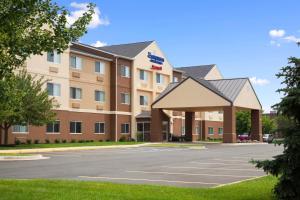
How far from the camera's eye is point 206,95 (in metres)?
53.8

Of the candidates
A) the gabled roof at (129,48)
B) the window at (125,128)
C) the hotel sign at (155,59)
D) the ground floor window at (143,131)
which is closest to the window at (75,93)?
the window at (125,128)

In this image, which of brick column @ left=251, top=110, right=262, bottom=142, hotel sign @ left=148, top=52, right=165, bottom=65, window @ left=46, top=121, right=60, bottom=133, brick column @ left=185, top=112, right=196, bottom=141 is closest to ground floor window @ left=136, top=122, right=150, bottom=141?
brick column @ left=185, top=112, right=196, bottom=141

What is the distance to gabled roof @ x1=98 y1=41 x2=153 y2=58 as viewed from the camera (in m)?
59.3

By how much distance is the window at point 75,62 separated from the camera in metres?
49.5

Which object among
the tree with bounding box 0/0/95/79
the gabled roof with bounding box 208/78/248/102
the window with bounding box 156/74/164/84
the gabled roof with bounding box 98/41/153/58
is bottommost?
the tree with bounding box 0/0/95/79

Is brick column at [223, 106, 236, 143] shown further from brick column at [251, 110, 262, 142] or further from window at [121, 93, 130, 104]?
window at [121, 93, 130, 104]

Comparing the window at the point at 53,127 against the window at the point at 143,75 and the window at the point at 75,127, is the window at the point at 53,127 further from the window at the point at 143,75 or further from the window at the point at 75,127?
the window at the point at 143,75

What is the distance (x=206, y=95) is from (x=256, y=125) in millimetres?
11745

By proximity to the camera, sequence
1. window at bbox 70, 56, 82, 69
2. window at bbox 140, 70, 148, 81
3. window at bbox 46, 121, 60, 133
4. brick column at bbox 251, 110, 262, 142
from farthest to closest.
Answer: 1. brick column at bbox 251, 110, 262, 142
2. window at bbox 140, 70, 148, 81
3. window at bbox 70, 56, 82, 69
4. window at bbox 46, 121, 60, 133

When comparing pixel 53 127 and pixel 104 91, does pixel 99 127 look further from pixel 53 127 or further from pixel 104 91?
pixel 53 127

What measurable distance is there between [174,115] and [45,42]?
181 feet

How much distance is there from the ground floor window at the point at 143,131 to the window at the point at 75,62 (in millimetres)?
12408

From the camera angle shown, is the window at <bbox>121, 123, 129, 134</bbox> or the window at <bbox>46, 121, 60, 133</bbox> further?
the window at <bbox>121, 123, 129, 134</bbox>

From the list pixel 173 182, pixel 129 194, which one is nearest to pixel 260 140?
pixel 173 182
